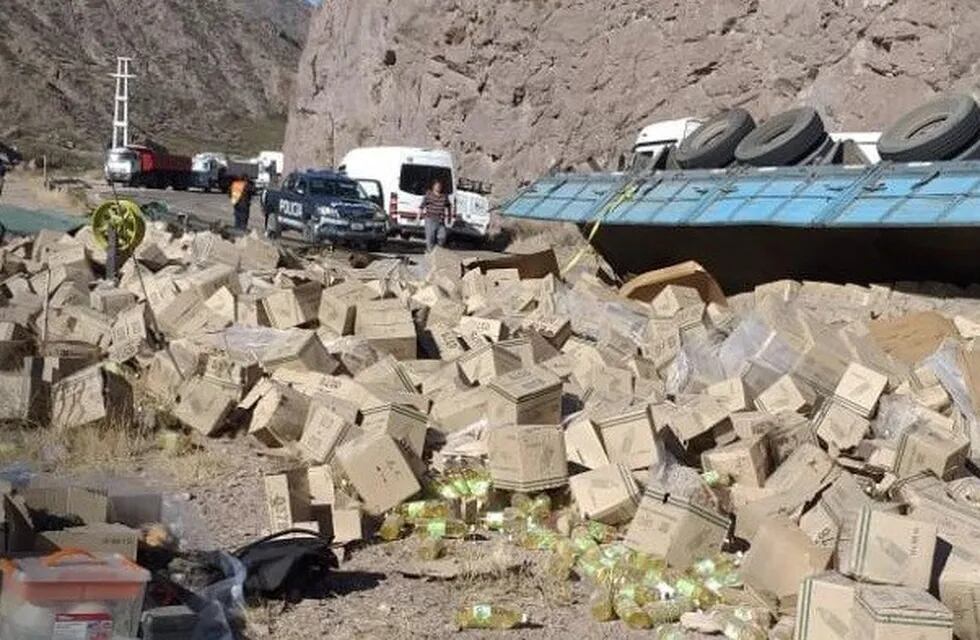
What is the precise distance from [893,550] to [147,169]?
4862 cm

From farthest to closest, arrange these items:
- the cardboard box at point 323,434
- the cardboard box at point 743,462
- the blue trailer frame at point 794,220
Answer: the blue trailer frame at point 794,220 → the cardboard box at point 323,434 → the cardboard box at point 743,462

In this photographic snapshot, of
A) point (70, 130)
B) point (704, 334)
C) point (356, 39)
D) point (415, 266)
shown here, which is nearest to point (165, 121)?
point (70, 130)

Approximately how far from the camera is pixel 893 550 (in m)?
5.45

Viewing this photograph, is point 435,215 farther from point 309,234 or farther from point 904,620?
point 904,620

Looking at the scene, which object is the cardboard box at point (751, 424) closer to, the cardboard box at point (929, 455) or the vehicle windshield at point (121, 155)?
the cardboard box at point (929, 455)

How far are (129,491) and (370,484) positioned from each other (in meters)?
1.25

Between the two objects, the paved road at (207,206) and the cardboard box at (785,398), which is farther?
the paved road at (207,206)

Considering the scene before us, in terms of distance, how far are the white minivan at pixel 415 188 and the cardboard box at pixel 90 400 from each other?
18.7 metres

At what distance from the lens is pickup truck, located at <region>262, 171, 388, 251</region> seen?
24234 millimetres

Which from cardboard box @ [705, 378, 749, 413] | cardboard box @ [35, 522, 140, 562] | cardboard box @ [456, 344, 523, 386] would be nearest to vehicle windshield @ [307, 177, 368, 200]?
cardboard box @ [456, 344, 523, 386]

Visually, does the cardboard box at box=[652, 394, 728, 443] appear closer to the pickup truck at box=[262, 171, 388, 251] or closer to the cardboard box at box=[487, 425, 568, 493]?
the cardboard box at box=[487, 425, 568, 493]

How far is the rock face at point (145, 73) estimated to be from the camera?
77500mm

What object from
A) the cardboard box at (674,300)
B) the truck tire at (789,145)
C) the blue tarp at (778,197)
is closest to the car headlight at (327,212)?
the blue tarp at (778,197)

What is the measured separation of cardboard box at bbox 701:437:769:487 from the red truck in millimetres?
43839
